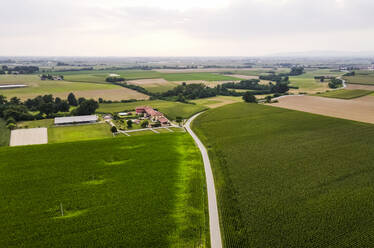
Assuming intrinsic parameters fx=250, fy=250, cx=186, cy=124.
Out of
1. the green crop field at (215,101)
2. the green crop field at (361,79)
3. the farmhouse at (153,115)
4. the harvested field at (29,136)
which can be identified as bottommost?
the harvested field at (29,136)

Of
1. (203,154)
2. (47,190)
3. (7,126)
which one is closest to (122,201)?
(47,190)

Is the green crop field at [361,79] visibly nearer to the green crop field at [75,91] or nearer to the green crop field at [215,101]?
the green crop field at [215,101]

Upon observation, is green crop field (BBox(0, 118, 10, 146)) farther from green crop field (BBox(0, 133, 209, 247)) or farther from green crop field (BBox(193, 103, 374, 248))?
green crop field (BBox(193, 103, 374, 248))

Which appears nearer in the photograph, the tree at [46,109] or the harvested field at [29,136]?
the harvested field at [29,136]

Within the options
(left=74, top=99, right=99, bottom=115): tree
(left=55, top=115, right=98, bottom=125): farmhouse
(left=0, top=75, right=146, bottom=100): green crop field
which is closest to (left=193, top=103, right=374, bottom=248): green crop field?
(left=55, top=115, right=98, bottom=125): farmhouse

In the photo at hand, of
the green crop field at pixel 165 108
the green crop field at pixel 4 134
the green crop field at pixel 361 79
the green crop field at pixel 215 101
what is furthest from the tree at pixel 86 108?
the green crop field at pixel 361 79

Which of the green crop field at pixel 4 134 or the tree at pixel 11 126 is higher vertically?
the tree at pixel 11 126

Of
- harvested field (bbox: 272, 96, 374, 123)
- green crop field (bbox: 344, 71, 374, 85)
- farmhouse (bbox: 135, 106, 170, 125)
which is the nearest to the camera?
harvested field (bbox: 272, 96, 374, 123)
